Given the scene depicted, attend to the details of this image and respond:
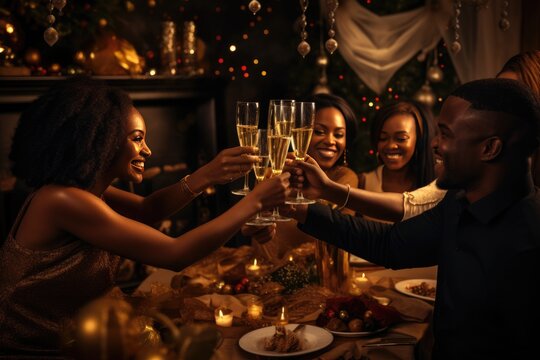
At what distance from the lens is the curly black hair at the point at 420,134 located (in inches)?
157

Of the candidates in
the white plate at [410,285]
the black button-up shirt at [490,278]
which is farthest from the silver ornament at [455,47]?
the black button-up shirt at [490,278]

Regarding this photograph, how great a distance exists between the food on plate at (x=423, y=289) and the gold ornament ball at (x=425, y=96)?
3.18m

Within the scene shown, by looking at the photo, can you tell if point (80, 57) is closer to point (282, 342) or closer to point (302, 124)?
point (302, 124)

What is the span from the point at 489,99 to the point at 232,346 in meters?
1.05

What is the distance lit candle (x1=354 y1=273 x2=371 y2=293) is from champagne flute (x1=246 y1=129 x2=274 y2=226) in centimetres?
56

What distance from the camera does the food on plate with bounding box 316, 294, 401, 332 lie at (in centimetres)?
202

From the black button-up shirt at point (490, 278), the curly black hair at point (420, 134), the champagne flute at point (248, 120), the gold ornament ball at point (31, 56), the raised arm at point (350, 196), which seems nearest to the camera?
the black button-up shirt at point (490, 278)

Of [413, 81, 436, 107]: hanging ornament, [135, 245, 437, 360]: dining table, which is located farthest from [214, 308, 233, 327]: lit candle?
[413, 81, 436, 107]: hanging ornament

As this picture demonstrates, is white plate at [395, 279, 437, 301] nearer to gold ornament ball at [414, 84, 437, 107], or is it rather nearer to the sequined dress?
the sequined dress

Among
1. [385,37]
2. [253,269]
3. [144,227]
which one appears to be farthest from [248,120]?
[385,37]

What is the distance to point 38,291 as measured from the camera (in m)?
2.11

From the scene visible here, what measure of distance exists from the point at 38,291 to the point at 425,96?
411cm

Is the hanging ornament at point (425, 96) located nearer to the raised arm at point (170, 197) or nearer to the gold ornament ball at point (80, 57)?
the gold ornament ball at point (80, 57)

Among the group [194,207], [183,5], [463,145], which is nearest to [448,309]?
[463,145]
